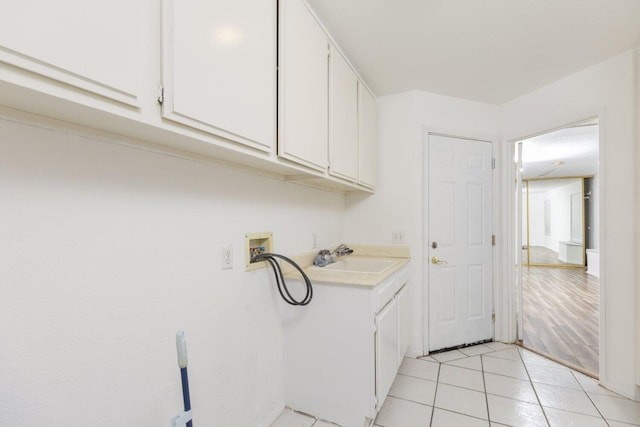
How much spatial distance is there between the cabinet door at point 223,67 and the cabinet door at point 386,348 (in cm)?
118

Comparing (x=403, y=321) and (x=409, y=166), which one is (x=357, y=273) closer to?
(x=403, y=321)

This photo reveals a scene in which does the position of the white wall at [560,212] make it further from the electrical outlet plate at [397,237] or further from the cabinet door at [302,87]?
the cabinet door at [302,87]

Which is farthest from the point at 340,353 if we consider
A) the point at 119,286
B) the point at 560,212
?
the point at 560,212

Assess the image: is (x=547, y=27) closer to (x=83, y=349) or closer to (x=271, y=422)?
(x=83, y=349)

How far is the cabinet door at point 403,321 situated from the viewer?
2018 millimetres

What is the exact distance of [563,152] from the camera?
4.52 m

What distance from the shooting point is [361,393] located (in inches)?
59.4

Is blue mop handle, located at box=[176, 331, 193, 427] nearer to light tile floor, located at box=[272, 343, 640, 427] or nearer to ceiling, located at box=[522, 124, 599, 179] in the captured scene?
light tile floor, located at box=[272, 343, 640, 427]

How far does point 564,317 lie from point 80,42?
186 inches

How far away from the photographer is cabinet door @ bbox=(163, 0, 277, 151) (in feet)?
2.56

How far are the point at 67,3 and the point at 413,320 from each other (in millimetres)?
2741

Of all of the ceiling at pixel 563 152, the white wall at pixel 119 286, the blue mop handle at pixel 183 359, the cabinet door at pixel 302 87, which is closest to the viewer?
the white wall at pixel 119 286

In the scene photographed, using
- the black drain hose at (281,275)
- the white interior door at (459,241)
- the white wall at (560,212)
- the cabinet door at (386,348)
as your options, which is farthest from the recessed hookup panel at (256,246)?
the white wall at (560,212)

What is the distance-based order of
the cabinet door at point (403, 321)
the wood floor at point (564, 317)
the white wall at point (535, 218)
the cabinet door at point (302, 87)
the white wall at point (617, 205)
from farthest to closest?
the white wall at point (535, 218) < the wood floor at point (564, 317) < the cabinet door at point (403, 321) < the white wall at point (617, 205) < the cabinet door at point (302, 87)
